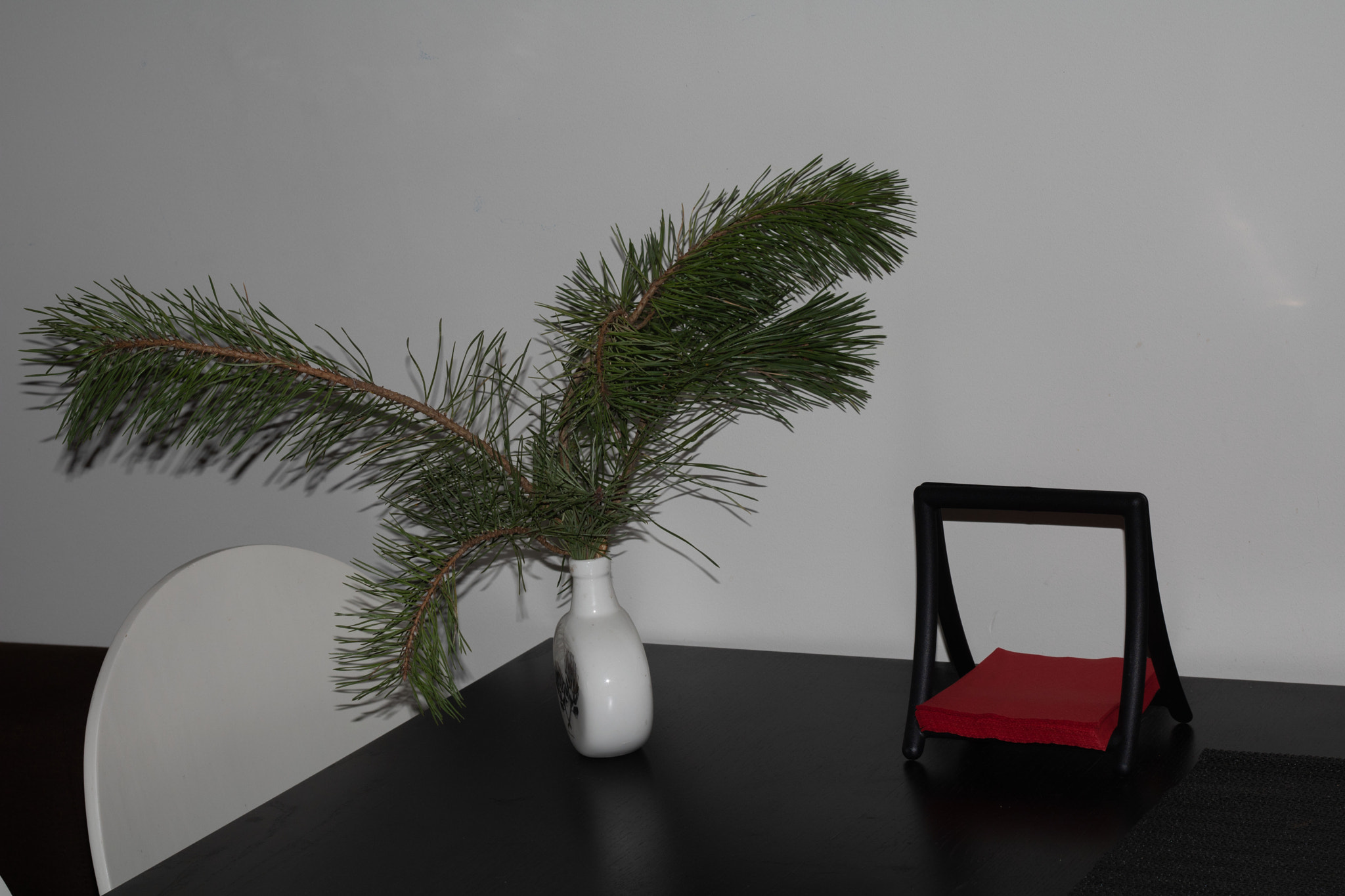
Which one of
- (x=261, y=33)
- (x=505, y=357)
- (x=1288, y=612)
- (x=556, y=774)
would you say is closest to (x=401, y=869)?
(x=556, y=774)

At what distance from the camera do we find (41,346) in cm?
140

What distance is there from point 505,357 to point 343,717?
1.29 feet

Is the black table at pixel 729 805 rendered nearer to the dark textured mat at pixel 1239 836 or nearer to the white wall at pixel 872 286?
the dark textured mat at pixel 1239 836

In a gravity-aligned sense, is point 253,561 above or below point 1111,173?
below

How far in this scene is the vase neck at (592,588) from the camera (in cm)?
84

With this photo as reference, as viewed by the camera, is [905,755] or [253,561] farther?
[253,561]

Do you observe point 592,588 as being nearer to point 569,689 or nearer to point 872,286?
point 569,689

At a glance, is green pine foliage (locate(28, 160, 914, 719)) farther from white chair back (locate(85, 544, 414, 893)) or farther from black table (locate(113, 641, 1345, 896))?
white chair back (locate(85, 544, 414, 893))

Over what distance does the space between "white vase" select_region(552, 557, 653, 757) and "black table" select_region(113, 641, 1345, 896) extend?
0.02 metres

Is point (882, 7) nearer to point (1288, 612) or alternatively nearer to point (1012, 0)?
point (1012, 0)

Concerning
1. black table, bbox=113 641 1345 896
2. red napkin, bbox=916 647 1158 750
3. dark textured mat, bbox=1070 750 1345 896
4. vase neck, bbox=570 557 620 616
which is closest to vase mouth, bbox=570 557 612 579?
vase neck, bbox=570 557 620 616

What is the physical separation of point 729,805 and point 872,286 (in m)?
0.48

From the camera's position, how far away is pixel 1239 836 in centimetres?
65

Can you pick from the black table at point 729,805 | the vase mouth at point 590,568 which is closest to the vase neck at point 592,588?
the vase mouth at point 590,568
